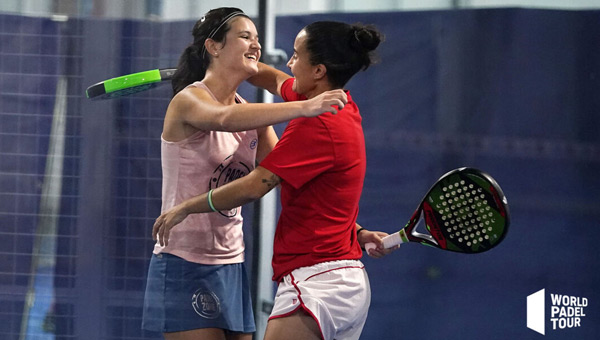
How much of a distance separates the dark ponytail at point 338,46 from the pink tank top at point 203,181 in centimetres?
32

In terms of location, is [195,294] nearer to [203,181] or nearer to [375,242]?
[203,181]

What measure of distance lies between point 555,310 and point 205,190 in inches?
56.6

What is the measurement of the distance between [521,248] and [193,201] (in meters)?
1.36

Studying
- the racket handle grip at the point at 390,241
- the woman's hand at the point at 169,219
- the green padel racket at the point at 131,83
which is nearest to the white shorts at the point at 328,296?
the racket handle grip at the point at 390,241

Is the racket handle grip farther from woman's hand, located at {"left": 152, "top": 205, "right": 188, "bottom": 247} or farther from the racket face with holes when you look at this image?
woman's hand, located at {"left": 152, "top": 205, "right": 188, "bottom": 247}

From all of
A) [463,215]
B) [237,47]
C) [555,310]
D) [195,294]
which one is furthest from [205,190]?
[555,310]

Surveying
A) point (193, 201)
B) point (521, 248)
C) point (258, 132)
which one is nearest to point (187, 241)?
point (193, 201)

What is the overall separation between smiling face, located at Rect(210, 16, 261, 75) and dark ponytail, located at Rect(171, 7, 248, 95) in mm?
16

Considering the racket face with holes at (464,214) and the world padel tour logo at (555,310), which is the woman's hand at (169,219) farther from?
the world padel tour logo at (555,310)

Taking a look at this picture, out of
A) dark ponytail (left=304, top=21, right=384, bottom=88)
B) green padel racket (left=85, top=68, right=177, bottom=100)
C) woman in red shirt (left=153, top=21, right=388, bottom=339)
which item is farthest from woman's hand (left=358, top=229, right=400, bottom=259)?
green padel racket (left=85, top=68, right=177, bottom=100)

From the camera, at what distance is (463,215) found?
7.00 ft

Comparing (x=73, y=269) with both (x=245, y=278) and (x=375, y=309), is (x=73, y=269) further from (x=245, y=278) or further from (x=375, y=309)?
(x=375, y=309)

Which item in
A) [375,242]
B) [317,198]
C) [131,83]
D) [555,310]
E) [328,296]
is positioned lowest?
[555,310]

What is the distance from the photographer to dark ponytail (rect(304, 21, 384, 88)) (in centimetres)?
200
